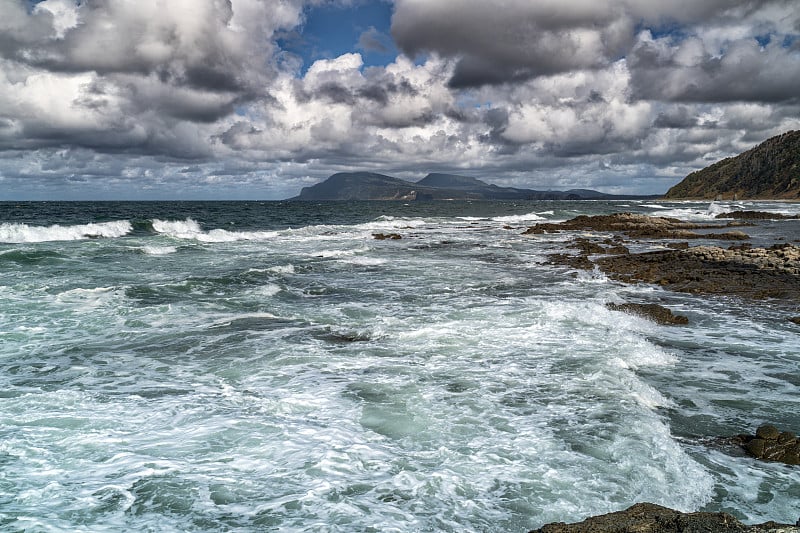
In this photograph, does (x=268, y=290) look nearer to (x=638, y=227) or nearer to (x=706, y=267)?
(x=706, y=267)

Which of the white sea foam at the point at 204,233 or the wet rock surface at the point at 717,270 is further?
the white sea foam at the point at 204,233

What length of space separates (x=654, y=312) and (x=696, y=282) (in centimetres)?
627

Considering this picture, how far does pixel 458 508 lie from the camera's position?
5172mm

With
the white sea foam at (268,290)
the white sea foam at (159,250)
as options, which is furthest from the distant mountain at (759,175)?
the white sea foam at (268,290)

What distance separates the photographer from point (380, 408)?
25.6ft

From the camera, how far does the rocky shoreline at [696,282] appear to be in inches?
153

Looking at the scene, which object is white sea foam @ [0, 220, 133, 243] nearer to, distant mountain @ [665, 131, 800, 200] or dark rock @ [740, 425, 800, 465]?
dark rock @ [740, 425, 800, 465]

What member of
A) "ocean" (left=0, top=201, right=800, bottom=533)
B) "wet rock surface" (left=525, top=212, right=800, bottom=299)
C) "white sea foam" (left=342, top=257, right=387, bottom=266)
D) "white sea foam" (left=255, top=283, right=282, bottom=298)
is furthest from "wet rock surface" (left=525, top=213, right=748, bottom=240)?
"white sea foam" (left=255, top=283, right=282, bottom=298)

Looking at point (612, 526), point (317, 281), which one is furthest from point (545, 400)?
point (317, 281)

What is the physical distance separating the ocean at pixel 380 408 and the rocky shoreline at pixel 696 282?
0.56 meters

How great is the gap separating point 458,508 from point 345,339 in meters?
6.84

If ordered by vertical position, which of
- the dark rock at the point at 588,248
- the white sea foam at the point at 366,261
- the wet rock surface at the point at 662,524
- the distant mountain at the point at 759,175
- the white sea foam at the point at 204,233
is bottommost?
the wet rock surface at the point at 662,524

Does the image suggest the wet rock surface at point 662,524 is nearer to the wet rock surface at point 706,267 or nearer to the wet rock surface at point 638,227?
the wet rock surface at point 706,267

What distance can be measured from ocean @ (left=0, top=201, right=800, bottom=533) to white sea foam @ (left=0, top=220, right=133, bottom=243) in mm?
26801
